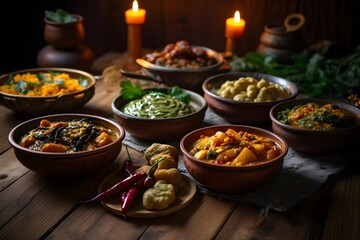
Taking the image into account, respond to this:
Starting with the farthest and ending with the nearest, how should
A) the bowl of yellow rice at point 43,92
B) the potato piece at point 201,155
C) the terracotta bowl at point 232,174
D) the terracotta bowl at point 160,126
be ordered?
the bowl of yellow rice at point 43,92 < the terracotta bowl at point 160,126 < the potato piece at point 201,155 < the terracotta bowl at point 232,174

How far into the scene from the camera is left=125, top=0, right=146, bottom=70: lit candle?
3842 millimetres

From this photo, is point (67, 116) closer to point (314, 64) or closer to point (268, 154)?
point (268, 154)

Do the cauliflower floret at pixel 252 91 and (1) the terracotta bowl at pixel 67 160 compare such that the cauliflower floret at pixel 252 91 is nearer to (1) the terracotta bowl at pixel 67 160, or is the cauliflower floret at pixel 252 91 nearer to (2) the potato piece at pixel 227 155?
(2) the potato piece at pixel 227 155

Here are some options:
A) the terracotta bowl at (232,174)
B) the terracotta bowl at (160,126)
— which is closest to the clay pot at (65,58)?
the terracotta bowl at (160,126)

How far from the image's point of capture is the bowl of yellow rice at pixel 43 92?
2936 mm

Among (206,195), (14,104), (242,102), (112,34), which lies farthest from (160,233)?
(112,34)

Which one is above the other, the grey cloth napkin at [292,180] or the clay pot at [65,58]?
the clay pot at [65,58]

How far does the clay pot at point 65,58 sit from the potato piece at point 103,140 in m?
1.56

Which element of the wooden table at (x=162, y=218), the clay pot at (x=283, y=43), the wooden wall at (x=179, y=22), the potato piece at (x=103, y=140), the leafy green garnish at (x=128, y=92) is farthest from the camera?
the wooden wall at (x=179, y=22)

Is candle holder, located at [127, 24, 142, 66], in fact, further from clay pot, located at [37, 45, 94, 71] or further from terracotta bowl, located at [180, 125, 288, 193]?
terracotta bowl, located at [180, 125, 288, 193]

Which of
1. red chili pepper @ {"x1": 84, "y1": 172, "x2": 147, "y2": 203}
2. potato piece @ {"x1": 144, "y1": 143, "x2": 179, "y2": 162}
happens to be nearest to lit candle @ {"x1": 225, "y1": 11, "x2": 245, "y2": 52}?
potato piece @ {"x1": 144, "y1": 143, "x2": 179, "y2": 162}

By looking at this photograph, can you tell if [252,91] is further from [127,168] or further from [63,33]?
[63,33]

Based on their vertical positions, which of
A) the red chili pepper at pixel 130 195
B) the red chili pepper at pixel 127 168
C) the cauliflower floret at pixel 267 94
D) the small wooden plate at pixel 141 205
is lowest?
the small wooden plate at pixel 141 205

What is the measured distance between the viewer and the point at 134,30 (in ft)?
12.9
